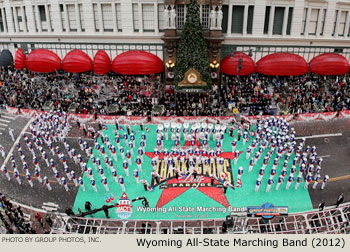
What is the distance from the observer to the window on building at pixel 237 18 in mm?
31844

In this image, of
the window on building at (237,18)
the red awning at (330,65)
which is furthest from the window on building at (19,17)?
the red awning at (330,65)

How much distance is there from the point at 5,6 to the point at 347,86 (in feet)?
136

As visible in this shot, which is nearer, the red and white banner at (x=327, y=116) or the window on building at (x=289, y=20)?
the red and white banner at (x=327, y=116)

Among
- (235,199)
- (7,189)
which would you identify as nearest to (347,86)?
(235,199)

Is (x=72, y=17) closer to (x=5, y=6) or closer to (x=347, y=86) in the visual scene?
(x=5, y=6)

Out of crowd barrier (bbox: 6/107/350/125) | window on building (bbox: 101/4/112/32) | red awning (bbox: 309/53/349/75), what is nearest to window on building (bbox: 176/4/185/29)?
window on building (bbox: 101/4/112/32)

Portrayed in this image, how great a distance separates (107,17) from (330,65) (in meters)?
24.9

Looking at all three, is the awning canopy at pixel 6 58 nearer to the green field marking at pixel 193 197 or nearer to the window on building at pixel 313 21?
the green field marking at pixel 193 197

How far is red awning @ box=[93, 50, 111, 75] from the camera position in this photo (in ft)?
103

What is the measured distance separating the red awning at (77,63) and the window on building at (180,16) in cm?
1062

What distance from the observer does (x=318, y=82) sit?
3247 cm

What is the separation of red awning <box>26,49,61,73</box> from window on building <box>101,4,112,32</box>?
669cm

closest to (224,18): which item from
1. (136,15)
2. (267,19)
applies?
(267,19)

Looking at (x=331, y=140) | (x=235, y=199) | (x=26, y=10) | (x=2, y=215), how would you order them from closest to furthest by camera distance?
(x=2, y=215) < (x=235, y=199) < (x=331, y=140) < (x=26, y=10)
